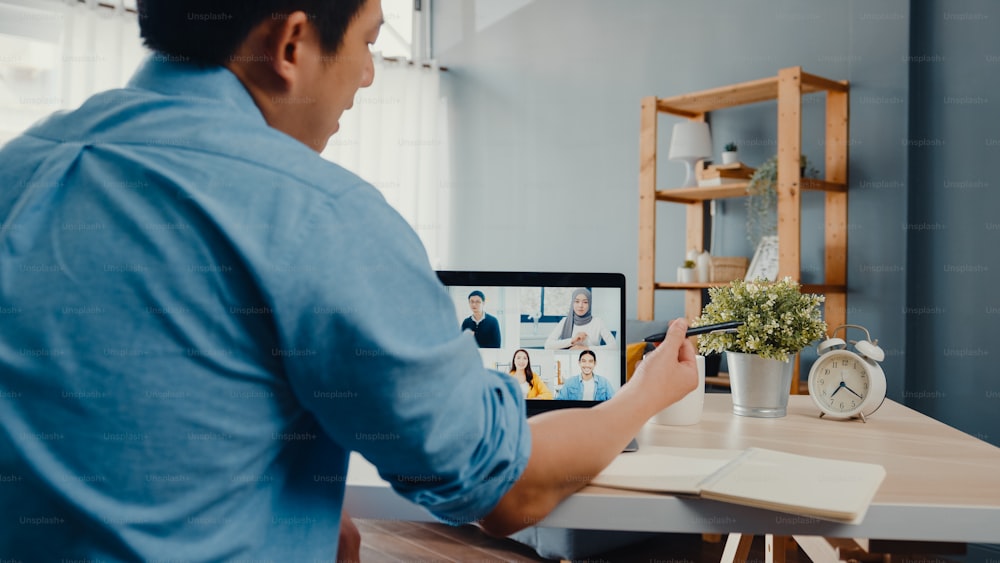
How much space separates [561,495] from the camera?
0.85m

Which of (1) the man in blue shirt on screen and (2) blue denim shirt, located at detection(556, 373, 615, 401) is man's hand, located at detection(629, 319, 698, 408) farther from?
(1) the man in blue shirt on screen

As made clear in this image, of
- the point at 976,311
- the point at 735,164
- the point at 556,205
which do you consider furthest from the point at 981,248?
the point at 556,205

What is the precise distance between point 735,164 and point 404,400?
3.23 m

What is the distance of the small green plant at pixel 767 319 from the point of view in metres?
1.38

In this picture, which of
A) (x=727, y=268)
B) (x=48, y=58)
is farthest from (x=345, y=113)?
(x=727, y=268)

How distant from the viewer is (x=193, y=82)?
626mm

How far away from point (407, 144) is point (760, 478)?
4865mm

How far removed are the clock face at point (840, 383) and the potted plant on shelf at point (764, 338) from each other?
0.18ft

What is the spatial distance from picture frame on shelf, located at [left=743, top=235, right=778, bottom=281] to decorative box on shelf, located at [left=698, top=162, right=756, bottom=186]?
30cm

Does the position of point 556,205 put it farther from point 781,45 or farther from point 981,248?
point 981,248

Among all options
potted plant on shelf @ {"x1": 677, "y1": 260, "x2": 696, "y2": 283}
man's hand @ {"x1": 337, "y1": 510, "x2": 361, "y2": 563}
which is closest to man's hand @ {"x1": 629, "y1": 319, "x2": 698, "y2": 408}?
man's hand @ {"x1": 337, "y1": 510, "x2": 361, "y2": 563}

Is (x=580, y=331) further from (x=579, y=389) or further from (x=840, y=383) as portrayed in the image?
(x=840, y=383)

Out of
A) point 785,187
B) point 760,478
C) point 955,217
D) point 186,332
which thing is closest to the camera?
point 186,332

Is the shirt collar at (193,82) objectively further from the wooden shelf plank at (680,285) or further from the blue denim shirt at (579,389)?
the wooden shelf plank at (680,285)
